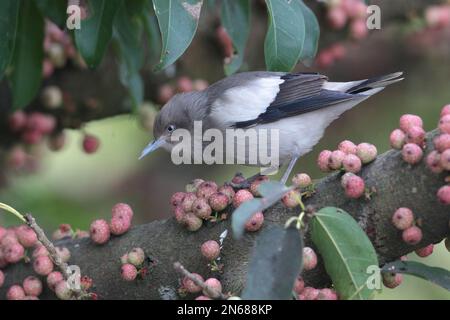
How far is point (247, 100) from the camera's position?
15.2 ft

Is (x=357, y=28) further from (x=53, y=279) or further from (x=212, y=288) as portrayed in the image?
(x=212, y=288)

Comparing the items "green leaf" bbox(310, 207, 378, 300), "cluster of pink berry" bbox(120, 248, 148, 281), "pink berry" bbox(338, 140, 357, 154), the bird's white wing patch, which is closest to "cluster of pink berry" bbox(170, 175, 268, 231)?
"cluster of pink berry" bbox(120, 248, 148, 281)

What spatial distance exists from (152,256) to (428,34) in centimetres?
477

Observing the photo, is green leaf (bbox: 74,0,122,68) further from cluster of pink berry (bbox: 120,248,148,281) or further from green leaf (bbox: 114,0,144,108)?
cluster of pink berry (bbox: 120,248,148,281)

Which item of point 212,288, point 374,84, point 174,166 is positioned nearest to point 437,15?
point 374,84

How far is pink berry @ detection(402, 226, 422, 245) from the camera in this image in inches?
120

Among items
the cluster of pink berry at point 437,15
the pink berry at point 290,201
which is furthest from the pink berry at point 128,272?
the cluster of pink berry at point 437,15

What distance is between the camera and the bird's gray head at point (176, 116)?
4887 mm

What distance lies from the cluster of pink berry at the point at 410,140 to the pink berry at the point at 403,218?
20 centimetres

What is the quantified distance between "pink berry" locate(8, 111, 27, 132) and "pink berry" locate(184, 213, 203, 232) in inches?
98.2

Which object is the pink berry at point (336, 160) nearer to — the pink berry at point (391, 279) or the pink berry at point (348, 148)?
the pink berry at point (348, 148)
